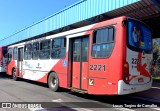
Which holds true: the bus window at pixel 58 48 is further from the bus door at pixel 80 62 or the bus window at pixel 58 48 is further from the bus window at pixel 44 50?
the bus door at pixel 80 62

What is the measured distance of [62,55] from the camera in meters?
12.0

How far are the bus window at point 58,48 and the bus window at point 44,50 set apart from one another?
1.96 ft

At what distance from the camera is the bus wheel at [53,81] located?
12491 mm

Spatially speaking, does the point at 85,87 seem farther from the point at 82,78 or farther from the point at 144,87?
the point at 144,87

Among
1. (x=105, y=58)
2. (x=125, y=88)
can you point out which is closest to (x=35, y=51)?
(x=105, y=58)

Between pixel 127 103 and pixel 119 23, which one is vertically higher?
pixel 119 23

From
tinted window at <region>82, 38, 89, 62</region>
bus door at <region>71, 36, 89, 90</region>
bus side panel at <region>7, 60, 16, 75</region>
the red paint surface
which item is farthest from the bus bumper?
bus side panel at <region>7, 60, 16, 75</region>

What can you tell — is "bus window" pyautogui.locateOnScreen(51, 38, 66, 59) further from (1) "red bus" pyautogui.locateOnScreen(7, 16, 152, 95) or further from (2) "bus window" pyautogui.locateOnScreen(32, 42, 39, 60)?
(2) "bus window" pyautogui.locateOnScreen(32, 42, 39, 60)

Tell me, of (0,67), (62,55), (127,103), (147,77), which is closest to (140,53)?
(147,77)

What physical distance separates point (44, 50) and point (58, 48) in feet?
5.97

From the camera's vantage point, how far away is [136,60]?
8.94 meters

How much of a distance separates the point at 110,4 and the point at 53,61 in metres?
4.25

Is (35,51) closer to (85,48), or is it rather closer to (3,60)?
(85,48)

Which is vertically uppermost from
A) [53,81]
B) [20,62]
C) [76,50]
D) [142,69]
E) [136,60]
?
[76,50]
